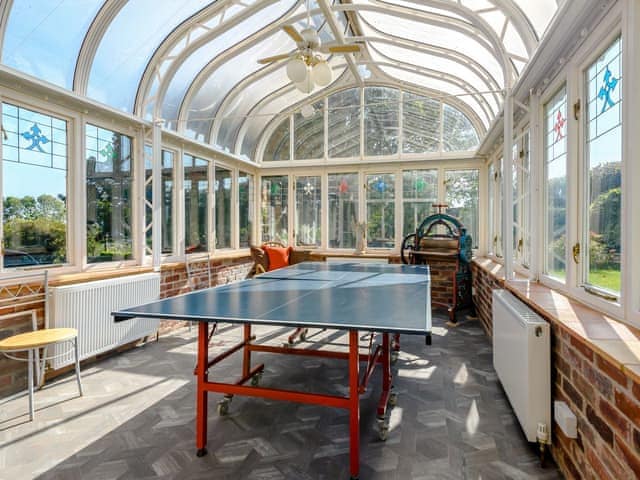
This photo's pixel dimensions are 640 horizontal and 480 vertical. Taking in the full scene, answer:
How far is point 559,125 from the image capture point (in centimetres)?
307

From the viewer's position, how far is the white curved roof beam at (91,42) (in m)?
3.75

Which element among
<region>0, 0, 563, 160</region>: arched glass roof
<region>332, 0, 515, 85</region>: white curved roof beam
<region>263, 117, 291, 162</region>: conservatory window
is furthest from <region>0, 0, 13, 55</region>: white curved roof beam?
<region>263, 117, 291, 162</region>: conservatory window

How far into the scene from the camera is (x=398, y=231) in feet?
23.2

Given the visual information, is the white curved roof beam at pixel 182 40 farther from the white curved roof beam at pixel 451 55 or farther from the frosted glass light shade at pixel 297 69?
the frosted glass light shade at pixel 297 69

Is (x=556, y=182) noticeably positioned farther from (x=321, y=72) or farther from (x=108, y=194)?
(x=108, y=194)

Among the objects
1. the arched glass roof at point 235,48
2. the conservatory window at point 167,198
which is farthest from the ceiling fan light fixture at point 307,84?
the conservatory window at point 167,198

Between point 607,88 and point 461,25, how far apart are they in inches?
97.0

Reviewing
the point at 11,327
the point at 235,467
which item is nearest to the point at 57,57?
the point at 11,327

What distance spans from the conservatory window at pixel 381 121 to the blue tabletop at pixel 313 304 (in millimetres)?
3974

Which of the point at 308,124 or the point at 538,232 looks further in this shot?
the point at 308,124

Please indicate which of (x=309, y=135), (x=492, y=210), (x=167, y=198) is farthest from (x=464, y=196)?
(x=167, y=198)

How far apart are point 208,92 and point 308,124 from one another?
229cm

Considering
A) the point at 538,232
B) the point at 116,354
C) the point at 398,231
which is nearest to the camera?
the point at 538,232

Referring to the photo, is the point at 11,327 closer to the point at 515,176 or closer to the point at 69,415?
the point at 69,415
